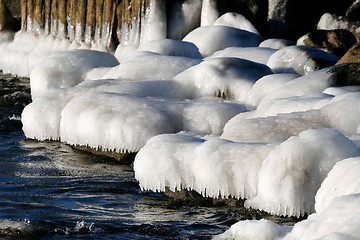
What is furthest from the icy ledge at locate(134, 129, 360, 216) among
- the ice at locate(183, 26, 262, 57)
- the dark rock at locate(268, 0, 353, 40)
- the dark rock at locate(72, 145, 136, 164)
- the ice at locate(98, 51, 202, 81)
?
the dark rock at locate(268, 0, 353, 40)

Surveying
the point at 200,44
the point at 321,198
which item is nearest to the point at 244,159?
the point at 321,198

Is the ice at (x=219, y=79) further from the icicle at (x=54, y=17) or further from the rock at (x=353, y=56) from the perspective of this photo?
the icicle at (x=54, y=17)

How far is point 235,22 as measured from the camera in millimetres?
11516

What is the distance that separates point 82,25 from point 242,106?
7324mm

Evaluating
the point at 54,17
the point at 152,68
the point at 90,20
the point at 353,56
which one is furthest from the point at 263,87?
the point at 54,17

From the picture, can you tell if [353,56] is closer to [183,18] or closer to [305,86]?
[305,86]

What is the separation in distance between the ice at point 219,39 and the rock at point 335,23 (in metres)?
2.33

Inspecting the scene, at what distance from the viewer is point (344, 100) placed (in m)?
5.36

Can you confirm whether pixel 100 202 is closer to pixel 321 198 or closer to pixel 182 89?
pixel 321 198

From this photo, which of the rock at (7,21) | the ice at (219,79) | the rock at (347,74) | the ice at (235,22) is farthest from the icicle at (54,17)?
the rock at (347,74)

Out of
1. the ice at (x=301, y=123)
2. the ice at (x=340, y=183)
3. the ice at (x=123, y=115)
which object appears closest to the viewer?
the ice at (x=340, y=183)

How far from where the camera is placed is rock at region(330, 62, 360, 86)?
21.4 feet

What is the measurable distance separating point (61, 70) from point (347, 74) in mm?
4708

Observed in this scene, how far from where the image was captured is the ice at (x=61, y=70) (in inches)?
376
